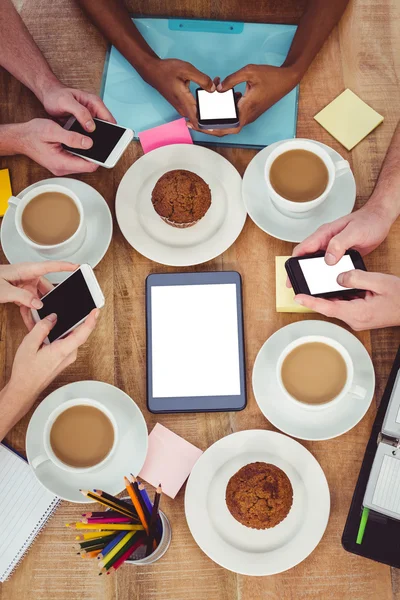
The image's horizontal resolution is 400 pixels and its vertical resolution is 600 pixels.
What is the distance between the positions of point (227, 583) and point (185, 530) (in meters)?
0.13

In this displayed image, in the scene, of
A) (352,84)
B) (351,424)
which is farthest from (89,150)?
(351,424)

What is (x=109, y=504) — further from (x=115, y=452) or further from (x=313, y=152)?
(x=313, y=152)

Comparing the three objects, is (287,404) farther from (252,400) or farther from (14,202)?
(14,202)

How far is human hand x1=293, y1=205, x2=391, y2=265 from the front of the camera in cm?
111

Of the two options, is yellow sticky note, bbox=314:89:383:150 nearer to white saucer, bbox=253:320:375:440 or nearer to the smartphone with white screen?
the smartphone with white screen

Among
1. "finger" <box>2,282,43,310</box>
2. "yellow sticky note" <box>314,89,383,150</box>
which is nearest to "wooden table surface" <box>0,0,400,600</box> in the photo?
"yellow sticky note" <box>314,89,383,150</box>

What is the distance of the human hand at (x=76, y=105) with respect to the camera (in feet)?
4.09

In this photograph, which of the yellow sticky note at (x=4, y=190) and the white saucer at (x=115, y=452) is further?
the yellow sticky note at (x=4, y=190)

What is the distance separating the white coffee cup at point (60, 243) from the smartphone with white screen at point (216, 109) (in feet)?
Result: 1.09

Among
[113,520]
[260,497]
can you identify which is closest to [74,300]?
[113,520]

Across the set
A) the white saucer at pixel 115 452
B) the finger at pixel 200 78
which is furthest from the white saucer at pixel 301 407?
the finger at pixel 200 78

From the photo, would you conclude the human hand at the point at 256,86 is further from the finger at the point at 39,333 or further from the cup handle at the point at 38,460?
the cup handle at the point at 38,460

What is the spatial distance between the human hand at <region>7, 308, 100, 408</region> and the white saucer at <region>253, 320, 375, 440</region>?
0.36 m

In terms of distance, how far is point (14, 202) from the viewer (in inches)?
46.8
